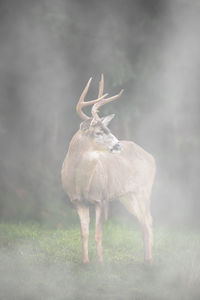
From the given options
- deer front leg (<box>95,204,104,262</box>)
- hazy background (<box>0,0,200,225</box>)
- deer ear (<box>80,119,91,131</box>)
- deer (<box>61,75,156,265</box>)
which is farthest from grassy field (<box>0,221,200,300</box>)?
hazy background (<box>0,0,200,225</box>)

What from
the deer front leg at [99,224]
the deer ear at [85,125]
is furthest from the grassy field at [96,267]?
the deer ear at [85,125]

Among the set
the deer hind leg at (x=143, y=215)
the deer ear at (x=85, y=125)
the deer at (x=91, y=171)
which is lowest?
the deer hind leg at (x=143, y=215)

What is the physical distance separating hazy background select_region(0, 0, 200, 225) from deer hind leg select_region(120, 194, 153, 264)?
2.08m

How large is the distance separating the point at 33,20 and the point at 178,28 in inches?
87.3

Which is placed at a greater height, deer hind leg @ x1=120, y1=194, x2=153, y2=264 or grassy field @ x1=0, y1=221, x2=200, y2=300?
deer hind leg @ x1=120, y1=194, x2=153, y2=264

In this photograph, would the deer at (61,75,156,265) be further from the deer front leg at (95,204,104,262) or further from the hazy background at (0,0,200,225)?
the hazy background at (0,0,200,225)

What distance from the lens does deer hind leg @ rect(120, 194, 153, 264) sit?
5.25m

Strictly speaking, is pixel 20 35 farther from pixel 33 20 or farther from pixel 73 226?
pixel 73 226

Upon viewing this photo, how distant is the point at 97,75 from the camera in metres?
7.16

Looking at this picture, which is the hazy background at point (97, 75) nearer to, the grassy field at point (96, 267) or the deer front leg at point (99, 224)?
the grassy field at point (96, 267)

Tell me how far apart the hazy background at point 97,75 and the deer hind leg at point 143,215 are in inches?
82.0

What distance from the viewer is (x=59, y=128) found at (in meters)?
9.66

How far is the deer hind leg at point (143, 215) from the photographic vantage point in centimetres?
525

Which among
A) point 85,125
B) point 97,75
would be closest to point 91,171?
point 85,125
